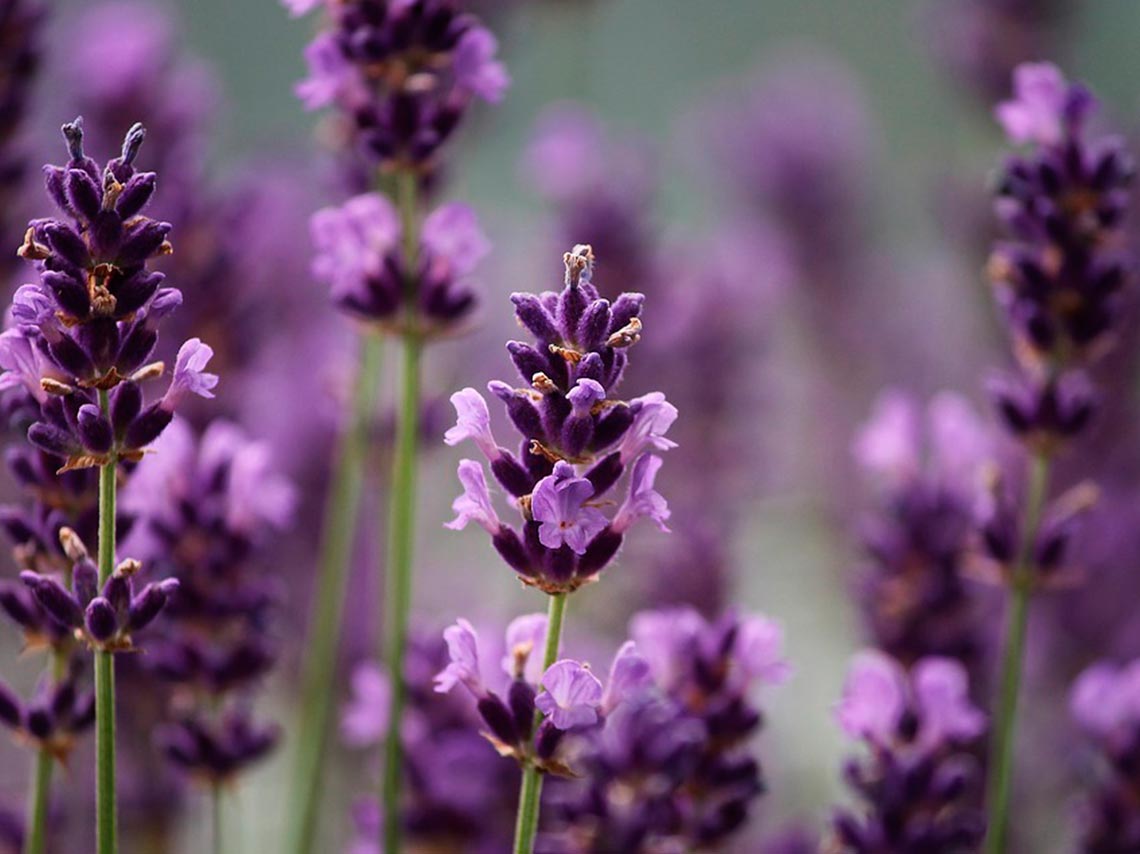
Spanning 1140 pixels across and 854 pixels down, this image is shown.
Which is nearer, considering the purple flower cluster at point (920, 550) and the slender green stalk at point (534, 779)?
the slender green stalk at point (534, 779)

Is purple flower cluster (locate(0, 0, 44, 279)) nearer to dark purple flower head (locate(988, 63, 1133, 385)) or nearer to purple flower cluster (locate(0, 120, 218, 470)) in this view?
purple flower cluster (locate(0, 120, 218, 470))

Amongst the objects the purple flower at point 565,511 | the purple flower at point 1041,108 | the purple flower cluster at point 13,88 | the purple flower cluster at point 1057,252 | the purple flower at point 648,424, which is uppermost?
the purple flower cluster at point 13,88

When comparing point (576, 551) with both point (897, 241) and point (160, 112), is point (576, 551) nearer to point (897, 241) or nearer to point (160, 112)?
point (160, 112)

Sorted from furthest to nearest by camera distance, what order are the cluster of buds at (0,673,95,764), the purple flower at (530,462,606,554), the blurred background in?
1. the blurred background
2. the cluster of buds at (0,673,95,764)
3. the purple flower at (530,462,606,554)

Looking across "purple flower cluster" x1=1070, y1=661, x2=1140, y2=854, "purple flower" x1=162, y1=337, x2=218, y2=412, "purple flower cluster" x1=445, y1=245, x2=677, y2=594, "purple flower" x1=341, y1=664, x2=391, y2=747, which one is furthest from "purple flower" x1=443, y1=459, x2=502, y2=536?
"purple flower cluster" x1=1070, y1=661, x2=1140, y2=854

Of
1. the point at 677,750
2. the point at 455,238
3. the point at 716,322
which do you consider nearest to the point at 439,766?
the point at 677,750

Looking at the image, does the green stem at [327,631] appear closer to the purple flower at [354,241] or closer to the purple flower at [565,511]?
the purple flower at [354,241]

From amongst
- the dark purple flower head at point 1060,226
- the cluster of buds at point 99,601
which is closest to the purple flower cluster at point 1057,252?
the dark purple flower head at point 1060,226
